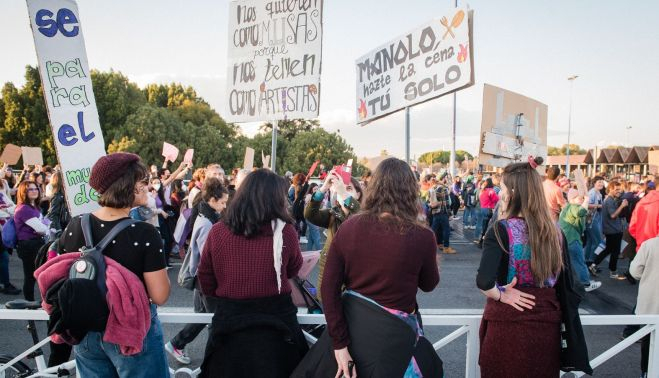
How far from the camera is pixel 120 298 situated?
6.75 ft

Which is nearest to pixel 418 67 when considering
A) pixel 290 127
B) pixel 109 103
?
pixel 109 103

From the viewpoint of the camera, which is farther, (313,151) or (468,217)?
(313,151)

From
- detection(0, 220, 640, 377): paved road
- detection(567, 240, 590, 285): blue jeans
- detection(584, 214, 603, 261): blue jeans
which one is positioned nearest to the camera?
detection(0, 220, 640, 377): paved road

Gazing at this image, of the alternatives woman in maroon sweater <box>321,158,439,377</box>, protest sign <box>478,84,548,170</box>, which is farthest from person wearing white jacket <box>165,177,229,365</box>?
protest sign <box>478,84,548,170</box>

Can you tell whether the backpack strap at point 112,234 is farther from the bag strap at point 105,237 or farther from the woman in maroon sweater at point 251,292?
the woman in maroon sweater at point 251,292

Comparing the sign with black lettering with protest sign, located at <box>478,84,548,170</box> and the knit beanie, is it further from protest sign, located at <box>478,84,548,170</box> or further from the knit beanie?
the knit beanie

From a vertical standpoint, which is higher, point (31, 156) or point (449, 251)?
point (31, 156)

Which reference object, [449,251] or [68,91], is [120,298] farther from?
[449,251]

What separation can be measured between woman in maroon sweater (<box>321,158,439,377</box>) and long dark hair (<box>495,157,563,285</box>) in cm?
60

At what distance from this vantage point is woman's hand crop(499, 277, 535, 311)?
93.0 inches

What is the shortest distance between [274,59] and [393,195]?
3666 millimetres

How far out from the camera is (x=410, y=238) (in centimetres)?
205

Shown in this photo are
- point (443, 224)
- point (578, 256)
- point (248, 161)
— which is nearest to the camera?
point (578, 256)

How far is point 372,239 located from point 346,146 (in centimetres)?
4612
